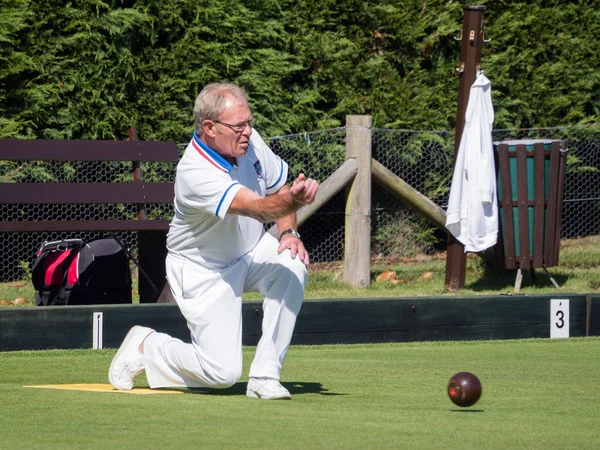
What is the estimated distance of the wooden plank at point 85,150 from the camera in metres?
7.91

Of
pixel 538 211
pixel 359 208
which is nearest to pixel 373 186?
pixel 359 208

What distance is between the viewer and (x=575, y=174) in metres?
11.6

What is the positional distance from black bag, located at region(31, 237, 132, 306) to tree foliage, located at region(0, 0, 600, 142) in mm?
1612

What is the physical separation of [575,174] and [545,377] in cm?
612

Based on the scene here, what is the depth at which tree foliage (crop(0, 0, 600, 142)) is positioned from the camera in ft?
30.3

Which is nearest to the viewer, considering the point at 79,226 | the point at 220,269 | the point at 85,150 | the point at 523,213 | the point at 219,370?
the point at 219,370

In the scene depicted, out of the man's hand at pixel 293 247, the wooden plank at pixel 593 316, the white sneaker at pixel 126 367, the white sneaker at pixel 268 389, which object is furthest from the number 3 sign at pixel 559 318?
the white sneaker at pixel 126 367

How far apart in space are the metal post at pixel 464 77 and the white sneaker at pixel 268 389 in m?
5.24

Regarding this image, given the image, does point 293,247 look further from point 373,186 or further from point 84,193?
point 373,186

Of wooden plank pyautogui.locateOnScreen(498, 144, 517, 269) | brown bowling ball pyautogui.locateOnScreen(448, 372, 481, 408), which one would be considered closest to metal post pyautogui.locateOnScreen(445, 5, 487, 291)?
wooden plank pyautogui.locateOnScreen(498, 144, 517, 269)

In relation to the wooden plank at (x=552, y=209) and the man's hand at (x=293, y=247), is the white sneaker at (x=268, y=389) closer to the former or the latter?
the man's hand at (x=293, y=247)

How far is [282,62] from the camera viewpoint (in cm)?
1032

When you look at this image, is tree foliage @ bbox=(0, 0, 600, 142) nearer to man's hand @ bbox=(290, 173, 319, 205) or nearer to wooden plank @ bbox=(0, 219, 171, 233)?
wooden plank @ bbox=(0, 219, 171, 233)

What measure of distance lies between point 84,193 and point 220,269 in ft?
11.2
